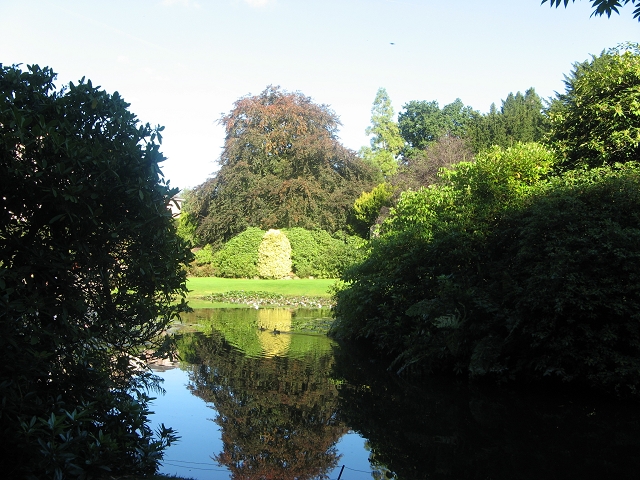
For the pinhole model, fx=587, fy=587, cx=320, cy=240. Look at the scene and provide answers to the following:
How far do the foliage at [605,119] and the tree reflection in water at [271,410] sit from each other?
7.57 meters

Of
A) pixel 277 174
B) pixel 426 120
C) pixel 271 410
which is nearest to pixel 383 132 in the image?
pixel 426 120

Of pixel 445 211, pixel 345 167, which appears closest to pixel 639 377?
pixel 445 211

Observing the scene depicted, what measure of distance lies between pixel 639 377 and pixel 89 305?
7.88m

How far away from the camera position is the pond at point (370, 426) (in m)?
6.73

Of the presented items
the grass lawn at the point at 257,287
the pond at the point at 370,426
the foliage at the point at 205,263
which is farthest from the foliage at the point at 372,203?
the pond at the point at 370,426

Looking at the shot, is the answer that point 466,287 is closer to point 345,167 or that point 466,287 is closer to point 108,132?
point 108,132

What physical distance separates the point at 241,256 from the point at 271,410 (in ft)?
102

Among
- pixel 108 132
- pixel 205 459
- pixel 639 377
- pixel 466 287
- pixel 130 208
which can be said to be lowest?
pixel 205 459

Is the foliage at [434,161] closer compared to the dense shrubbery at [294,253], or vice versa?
the foliage at [434,161]

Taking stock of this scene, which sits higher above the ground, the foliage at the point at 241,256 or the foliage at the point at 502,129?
the foliage at the point at 502,129

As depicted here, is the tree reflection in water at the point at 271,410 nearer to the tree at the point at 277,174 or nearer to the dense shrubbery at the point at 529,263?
the dense shrubbery at the point at 529,263

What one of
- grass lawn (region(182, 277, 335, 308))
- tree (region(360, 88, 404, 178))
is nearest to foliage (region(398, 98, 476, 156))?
tree (region(360, 88, 404, 178))

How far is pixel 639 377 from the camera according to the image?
8891 millimetres

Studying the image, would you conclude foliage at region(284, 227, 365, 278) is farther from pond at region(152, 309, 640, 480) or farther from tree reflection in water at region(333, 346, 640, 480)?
tree reflection in water at region(333, 346, 640, 480)
